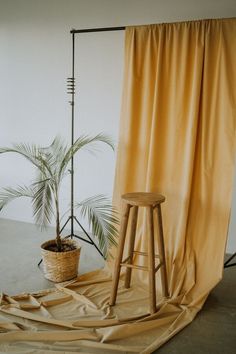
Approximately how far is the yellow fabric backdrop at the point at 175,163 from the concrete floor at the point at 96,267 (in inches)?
4.6

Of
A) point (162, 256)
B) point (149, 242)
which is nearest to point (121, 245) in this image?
point (149, 242)

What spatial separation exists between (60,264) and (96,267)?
1.41 ft

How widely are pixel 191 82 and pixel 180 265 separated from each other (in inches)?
53.0

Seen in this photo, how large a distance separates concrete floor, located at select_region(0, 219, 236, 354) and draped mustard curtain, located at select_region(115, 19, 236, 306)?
18 centimetres

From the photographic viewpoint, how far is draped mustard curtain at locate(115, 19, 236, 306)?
93.0 inches

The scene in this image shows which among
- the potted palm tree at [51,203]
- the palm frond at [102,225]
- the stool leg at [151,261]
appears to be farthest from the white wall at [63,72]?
the stool leg at [151,261]

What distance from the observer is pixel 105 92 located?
11.2ft

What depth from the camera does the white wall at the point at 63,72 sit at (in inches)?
128

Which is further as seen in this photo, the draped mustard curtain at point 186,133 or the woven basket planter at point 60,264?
the woven basket planter at point 60,264

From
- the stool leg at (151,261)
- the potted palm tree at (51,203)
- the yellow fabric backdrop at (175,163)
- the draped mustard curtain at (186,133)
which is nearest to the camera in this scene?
the stool leg at (151,261)

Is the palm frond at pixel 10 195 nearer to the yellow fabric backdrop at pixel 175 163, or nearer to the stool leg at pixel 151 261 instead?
the yellow fabric backdrop at pixel 175 163

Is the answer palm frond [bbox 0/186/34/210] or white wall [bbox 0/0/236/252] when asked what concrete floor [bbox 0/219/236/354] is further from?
palm frond [bbox 0/186/34/210]

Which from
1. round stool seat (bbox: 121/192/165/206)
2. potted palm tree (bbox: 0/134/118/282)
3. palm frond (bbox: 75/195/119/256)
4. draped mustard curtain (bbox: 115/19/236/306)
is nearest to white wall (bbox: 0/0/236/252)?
draped mustard curtain (bbox: 115/19/236/306)

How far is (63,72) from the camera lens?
3529mm
